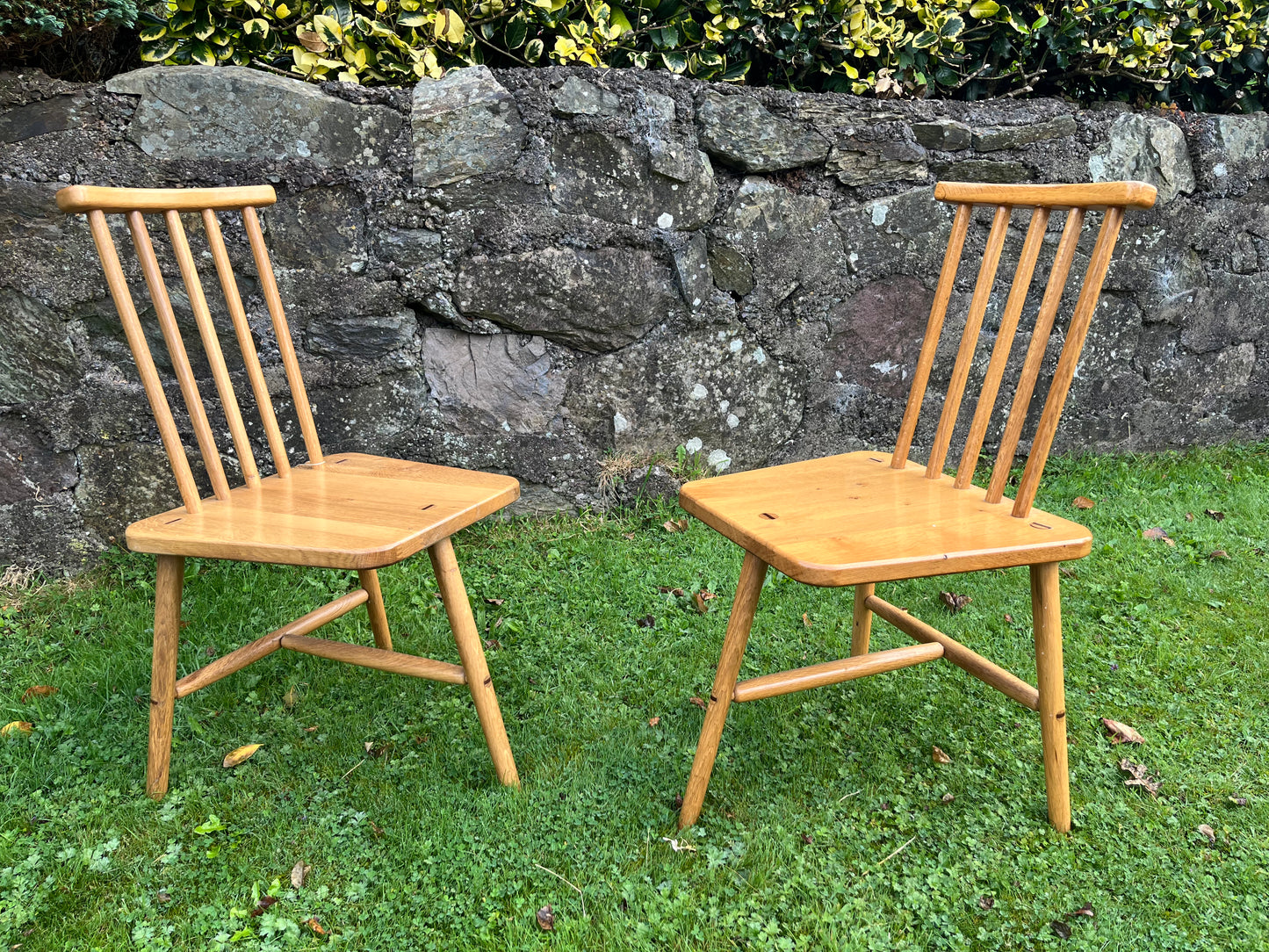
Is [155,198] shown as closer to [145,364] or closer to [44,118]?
[145,364]

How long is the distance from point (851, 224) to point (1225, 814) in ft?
6.40

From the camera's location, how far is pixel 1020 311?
174cm

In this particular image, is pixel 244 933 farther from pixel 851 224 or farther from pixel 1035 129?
pixel 1035 129

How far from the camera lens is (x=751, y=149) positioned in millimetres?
2682

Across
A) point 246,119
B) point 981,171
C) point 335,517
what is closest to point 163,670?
point 335,517

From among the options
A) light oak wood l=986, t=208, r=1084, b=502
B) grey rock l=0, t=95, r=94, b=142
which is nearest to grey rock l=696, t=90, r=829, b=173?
light oak wood l=986, t=208, r=1084, b=502

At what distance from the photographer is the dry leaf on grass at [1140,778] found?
1.75 meters

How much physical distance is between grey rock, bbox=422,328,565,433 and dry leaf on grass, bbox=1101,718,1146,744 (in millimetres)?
1745

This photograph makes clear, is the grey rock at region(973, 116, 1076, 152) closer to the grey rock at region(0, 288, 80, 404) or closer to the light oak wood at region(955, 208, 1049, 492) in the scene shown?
the light oak wood at region(955, 208, 1049, 492)

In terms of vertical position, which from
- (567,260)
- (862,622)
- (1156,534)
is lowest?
(1156,534)

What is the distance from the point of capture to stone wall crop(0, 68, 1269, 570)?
2291 millimetres

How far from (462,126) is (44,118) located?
1040 millimetres

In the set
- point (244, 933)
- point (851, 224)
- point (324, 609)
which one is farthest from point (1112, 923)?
point (851, 224)

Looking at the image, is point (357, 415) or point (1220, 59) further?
point (1220, 59)
